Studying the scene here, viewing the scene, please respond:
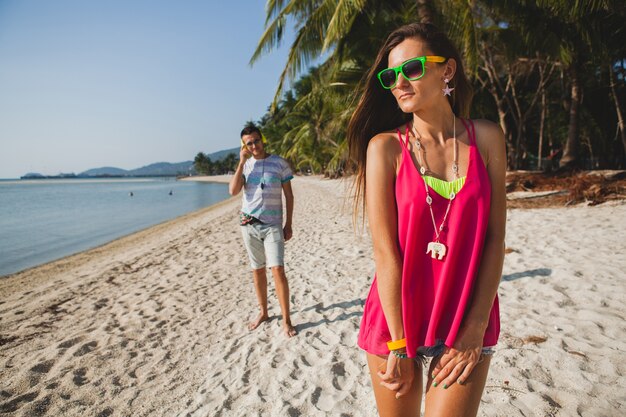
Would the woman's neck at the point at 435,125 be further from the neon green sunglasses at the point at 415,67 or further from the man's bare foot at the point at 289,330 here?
the man's bare foot at the point at 289,330

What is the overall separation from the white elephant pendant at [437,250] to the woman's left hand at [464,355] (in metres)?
0.23

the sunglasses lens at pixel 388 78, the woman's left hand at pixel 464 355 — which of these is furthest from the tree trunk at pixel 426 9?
the woman's left hand at pixel 464 355

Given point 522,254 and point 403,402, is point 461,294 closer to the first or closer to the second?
point 403,402

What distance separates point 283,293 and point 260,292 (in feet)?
1.24

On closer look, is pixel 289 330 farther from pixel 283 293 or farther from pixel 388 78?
pixel 388 78

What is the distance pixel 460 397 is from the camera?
1.08m

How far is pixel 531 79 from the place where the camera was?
22.3 metres

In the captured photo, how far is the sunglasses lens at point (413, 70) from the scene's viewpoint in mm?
1172

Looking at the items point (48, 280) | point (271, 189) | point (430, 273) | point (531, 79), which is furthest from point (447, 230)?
point (531, 79)

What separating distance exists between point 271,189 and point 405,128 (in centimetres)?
249

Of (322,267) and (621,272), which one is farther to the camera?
(322,267)

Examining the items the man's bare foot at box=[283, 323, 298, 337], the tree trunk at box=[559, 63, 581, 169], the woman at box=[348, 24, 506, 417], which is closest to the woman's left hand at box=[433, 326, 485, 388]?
the woman at box=[348, 24, 506, 417]

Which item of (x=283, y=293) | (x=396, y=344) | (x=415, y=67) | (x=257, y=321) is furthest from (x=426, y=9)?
(x=396, y=344)

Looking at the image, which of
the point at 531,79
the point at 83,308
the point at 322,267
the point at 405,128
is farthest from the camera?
the point at 531,79
